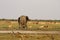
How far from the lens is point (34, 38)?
13.2 meters

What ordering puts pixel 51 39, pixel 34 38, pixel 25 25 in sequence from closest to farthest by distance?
pixel 51 39 → pixel 34 38 → pixel 25 25

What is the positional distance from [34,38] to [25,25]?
12.4 ft

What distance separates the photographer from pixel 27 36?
1268cm

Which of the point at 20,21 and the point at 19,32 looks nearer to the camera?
the point at 19,32

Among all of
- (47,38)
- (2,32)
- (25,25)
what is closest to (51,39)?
(47,38)

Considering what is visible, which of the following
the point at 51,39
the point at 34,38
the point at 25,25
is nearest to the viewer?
A: the point at 51,39

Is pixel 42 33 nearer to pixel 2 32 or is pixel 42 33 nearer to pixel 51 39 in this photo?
pixel 51 39

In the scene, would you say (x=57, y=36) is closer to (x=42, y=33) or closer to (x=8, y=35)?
(x=42, y=33)

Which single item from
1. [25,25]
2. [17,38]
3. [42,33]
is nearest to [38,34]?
[42,33]

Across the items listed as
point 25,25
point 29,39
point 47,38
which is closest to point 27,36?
point 29,39

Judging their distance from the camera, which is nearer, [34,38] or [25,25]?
[34,38]

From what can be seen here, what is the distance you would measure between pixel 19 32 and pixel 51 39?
5.36 ft

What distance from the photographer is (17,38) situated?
41.9 feet

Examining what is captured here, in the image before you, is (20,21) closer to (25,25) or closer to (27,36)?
(25,25)
